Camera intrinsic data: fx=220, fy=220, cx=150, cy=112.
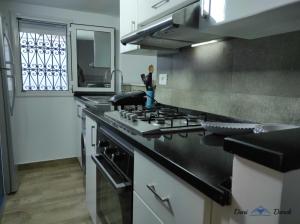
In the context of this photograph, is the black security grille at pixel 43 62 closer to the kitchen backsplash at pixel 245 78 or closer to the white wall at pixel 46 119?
the white wall at pixel 46 119

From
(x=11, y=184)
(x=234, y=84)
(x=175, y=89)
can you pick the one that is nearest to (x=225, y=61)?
(x=234, y=84)

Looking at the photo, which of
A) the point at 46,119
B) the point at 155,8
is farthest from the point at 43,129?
the point at 155,8

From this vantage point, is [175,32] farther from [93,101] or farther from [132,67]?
[132,67]

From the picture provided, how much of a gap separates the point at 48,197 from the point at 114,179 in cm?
148

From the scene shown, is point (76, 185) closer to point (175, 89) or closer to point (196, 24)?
point (175, 89)

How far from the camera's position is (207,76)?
1.39m

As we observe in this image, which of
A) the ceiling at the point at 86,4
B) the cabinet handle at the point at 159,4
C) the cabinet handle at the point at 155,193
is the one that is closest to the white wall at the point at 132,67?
the ceiling at the point at 86,4

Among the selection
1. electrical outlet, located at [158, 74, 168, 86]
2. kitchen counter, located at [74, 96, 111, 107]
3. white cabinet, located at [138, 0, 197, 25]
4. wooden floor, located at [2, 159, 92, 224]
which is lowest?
wooden floor, located at [2, 159, 92, 224]

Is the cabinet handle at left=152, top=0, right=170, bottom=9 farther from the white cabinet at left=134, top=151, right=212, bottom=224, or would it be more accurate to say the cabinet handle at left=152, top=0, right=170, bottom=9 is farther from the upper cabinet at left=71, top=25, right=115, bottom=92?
the upper cabinet at left=71, top=25, right=115, bottom=92

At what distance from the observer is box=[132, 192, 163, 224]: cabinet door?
0.78 meters

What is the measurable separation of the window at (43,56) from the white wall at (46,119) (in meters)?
0.12

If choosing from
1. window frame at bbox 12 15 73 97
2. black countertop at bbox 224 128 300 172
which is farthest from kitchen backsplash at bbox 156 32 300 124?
window frame at bbox 12 15 73 97

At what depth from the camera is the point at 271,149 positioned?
43 cm

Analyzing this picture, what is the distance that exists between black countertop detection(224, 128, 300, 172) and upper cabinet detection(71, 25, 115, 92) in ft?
9.39
